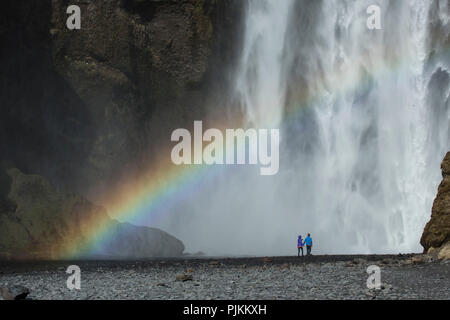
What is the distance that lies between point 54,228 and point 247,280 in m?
21.0

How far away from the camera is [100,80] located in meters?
42.7

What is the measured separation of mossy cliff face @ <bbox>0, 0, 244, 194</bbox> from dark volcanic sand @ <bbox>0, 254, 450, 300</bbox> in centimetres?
1723

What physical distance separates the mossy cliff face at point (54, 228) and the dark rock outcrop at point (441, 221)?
16552mm

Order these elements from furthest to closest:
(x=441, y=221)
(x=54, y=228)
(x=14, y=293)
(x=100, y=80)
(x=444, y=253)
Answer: (x=100, y=80) → (x=54, y=228) → (x=441, y=221) → (x=444, y=253) → (x=14, y=293)

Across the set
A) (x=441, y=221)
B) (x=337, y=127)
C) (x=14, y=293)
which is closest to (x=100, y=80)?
(x=337, y=127)

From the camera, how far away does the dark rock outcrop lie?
25141 millimetres

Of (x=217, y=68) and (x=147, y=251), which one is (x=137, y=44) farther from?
(x=147, y=251)

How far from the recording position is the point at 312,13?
46969mm

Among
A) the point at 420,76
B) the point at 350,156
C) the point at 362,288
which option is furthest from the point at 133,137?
the point at 362,288

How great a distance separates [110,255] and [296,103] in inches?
746

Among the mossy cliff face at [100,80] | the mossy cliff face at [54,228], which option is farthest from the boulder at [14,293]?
the mossy cliff face at [100,80]

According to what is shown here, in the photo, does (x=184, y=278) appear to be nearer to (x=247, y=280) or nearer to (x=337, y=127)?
(x=247, y=280)
